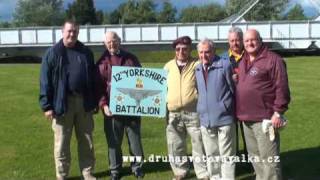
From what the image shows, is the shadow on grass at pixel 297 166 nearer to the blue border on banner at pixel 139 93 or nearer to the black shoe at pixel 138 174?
the black shoe at pixel 138 174

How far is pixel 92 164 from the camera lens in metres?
8.85

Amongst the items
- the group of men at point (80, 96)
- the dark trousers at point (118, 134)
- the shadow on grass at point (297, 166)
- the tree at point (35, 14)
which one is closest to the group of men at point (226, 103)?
the dark trousers at point (118, 134)

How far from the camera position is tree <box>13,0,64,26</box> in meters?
116

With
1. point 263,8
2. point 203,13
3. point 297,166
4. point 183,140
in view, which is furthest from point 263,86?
point 203,13

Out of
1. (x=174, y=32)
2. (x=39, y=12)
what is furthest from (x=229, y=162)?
(x=39, y=12)

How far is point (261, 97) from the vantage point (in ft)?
23.5

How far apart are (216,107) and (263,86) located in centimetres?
87

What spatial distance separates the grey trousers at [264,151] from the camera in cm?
726

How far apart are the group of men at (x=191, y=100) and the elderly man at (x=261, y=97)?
0.01 meters

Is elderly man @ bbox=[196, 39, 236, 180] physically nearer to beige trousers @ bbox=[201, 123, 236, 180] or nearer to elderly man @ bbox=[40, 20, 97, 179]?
beige trousers @ bbox=[201, 123, 236, 180]

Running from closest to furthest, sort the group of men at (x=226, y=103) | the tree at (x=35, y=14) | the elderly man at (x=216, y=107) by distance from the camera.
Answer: the group of men at (x=226, y=103), the elderly man at (x=216, y=107), the tree at (x=35, y=14)

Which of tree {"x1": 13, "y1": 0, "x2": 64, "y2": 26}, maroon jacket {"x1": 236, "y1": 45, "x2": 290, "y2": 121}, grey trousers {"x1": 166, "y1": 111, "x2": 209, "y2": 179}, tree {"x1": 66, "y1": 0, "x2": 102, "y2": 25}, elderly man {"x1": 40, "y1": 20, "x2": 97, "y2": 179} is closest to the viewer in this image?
maroon jacket {"x1": 236, "y1": 45, "x2": 290, "y2": 121}

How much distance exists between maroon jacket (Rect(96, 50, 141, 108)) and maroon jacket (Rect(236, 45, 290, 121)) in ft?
6.28

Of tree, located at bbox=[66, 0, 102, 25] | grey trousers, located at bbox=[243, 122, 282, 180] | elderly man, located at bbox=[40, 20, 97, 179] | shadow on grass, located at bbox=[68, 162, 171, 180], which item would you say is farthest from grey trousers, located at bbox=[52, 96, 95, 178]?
tree, located at bbox=[66, 0, 102, 25]
